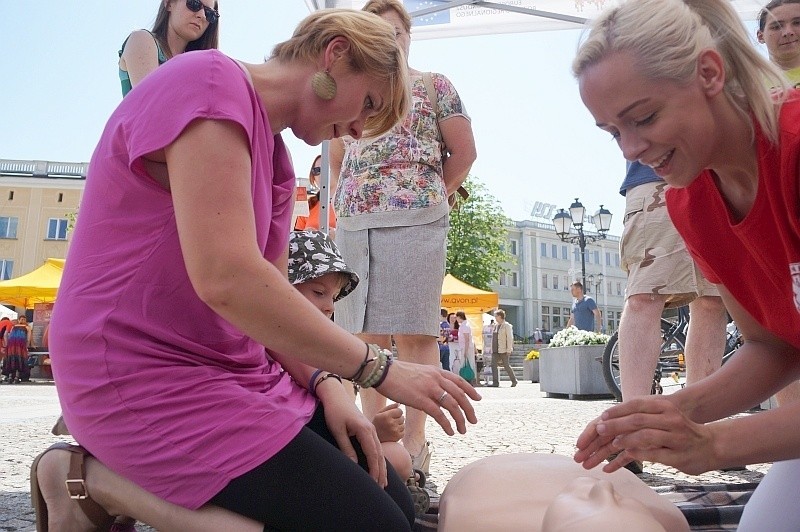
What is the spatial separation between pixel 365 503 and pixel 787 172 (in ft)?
3.61

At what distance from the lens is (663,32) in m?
1.47

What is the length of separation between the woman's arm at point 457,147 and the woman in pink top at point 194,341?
1.67 m

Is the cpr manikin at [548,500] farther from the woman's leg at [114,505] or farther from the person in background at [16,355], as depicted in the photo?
the person in background at [16,355]

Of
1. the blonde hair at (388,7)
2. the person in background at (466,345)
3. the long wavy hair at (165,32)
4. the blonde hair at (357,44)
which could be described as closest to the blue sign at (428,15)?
the blonde hair at (388,7)

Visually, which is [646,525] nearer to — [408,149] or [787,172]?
[787,172]

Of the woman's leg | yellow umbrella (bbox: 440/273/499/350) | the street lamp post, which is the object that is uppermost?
the street lamp post

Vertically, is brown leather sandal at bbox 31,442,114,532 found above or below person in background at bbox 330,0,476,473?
below

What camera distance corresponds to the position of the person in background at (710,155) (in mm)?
1363

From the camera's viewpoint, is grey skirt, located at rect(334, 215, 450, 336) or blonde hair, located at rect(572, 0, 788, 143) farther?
grey skirt, located at rect(334, 215, 450, 336)

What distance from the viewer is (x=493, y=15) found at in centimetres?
579

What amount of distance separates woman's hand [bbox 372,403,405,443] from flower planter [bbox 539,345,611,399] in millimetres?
→ 6796

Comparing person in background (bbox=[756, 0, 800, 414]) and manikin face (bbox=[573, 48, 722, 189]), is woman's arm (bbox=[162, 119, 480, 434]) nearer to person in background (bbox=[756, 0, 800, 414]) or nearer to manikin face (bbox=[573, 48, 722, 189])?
manikin face (bbox=[573, 48, 722, 189])

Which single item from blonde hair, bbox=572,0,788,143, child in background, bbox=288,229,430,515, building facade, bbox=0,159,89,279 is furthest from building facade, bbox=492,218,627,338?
blonde hair, bbox=572,0,788,143

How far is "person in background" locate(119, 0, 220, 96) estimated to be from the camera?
2650 mm
